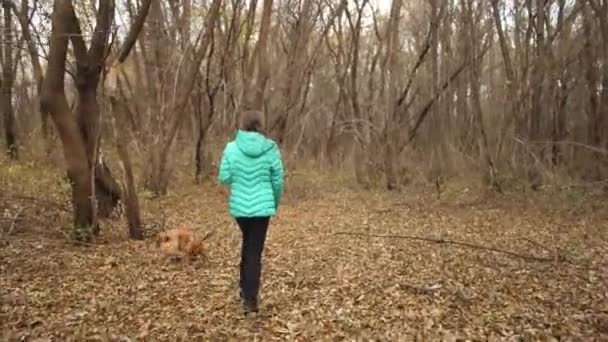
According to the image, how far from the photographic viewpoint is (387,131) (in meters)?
17.2

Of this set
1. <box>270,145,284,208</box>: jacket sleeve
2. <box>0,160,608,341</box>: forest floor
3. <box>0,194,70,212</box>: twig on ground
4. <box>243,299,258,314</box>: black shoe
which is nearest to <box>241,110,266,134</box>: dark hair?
<box>270,145,284,208</box>: jacket sleeve

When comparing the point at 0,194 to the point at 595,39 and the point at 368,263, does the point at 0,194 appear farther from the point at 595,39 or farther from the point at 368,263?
the point at 595,39

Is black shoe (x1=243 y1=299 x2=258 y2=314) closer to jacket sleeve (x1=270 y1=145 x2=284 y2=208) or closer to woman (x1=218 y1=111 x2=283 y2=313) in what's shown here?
woman (x1=218 y1=111 x2=283 y2=313)

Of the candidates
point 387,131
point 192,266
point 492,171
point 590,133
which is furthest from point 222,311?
point 590,133

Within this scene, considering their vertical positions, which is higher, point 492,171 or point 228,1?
point 228,1

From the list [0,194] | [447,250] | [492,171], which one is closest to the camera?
[447,250]

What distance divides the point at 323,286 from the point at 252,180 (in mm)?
1867

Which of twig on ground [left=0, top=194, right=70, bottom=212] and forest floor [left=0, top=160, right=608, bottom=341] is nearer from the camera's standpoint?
forest floor [left=0, top=160, right=608, bottom=341]

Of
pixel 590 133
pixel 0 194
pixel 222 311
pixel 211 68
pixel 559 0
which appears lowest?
pixel 222 311

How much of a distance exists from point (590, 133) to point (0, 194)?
15.9 meters

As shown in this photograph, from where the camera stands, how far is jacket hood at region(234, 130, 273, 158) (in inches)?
199

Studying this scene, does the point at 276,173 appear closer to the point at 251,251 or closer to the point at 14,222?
the point at 251,251

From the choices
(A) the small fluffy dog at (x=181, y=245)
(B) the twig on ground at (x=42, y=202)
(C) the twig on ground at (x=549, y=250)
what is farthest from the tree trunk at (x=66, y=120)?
(C) the twig on ground at (x=549, y=250)

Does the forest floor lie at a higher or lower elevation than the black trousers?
lower
